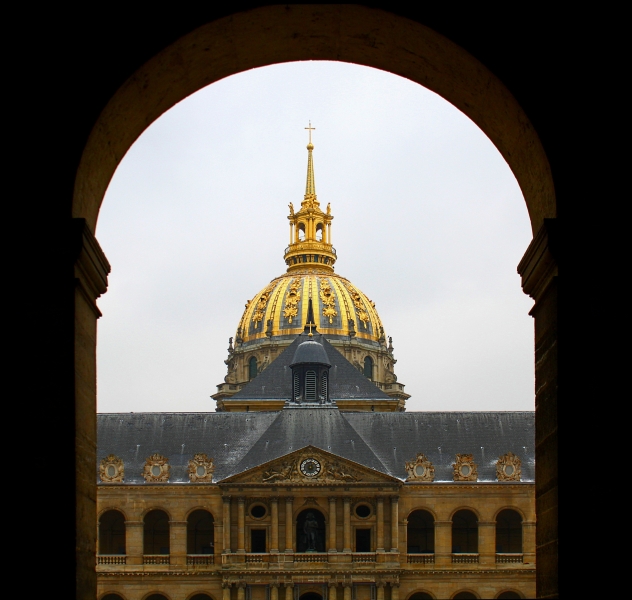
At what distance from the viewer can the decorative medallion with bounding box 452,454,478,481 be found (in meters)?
65.9

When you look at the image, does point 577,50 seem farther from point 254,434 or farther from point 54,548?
point 254,434

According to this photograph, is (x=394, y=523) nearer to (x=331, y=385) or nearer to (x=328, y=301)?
(x=331, y=385)

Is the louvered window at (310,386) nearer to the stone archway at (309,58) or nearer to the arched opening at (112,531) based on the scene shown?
the arched opening at (112,531)

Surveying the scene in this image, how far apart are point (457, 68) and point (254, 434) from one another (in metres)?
58.0

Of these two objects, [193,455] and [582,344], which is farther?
[193,455]

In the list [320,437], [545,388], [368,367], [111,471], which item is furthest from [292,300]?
[545,388]

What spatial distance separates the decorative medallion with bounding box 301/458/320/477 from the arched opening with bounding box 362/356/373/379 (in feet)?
194

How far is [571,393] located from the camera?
10.2m

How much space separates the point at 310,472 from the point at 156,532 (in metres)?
8.45

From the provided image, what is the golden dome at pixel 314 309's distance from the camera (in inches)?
5022

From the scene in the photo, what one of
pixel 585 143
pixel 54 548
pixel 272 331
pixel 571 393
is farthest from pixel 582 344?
pixel 272 331

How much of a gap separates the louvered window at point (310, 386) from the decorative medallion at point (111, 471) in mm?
15318

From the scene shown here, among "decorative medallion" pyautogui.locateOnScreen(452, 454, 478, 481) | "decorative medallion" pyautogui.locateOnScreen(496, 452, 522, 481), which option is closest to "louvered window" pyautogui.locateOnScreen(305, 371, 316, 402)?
"decorative medallion" pyautogui.locateOnScreen(452, 454, 478, 481)

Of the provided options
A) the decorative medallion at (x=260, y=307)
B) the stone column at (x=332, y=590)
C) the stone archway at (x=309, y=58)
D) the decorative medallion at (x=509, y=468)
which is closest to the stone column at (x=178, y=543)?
the stone column at (x=332, y=590)
